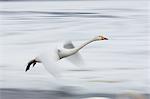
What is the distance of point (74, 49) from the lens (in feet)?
8.14

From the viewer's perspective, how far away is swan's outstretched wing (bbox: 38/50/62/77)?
98.4 inches

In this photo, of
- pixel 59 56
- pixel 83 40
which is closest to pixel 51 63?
pixel 59 56

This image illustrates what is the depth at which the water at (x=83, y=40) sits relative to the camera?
8.11 feet

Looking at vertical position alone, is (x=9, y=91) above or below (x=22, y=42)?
below

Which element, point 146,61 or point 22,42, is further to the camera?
point 22,42

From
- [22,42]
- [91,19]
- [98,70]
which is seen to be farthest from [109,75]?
[22,42]

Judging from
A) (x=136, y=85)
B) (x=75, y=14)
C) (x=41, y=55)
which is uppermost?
(x=75, y=14)

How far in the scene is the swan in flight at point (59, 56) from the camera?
97.8 inches

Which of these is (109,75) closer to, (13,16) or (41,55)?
(41,55)

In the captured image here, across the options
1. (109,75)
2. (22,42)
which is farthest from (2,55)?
(109,75)

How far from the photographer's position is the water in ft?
8.11

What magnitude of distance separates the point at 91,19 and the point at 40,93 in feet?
1.39

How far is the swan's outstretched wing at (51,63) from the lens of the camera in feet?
8.20

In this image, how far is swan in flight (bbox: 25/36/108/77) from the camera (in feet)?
8.15
